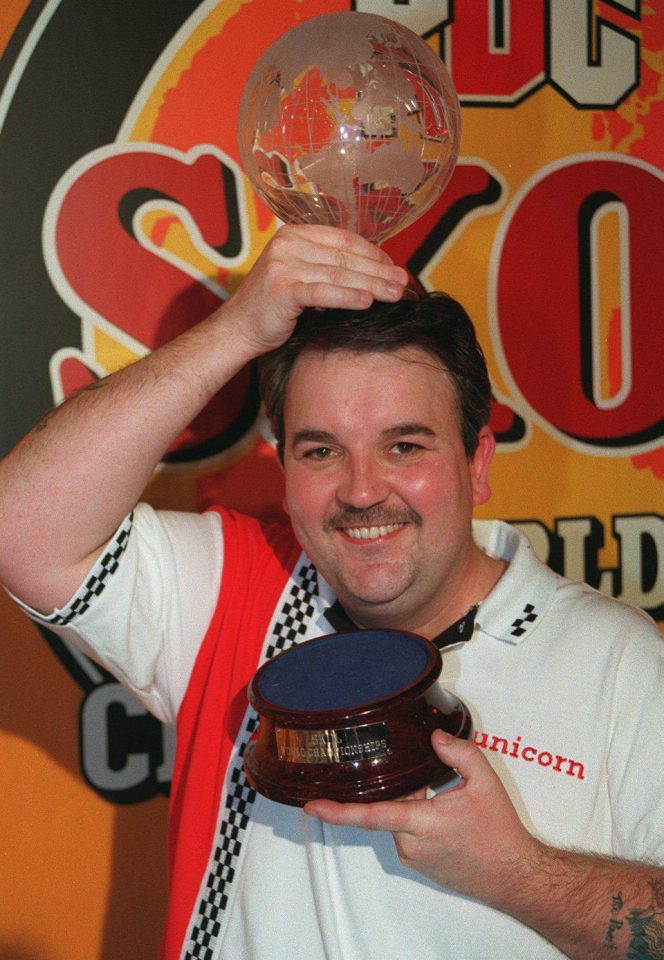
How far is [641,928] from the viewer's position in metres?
1.37

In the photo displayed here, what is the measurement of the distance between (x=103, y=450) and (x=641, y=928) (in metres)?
1.03

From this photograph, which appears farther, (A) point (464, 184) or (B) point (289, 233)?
(A) point (464, 184)

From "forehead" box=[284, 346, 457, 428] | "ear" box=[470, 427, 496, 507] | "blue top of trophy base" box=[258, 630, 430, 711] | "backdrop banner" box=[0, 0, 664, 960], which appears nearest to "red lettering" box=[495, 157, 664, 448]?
"backdrop banner" box=[0, 0, 664, 960]

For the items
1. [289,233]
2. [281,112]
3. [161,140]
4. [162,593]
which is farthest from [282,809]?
[161,140]

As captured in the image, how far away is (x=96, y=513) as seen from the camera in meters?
1.57

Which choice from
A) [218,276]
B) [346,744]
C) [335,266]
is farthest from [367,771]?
[218,276]

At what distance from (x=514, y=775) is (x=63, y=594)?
30.3 inches

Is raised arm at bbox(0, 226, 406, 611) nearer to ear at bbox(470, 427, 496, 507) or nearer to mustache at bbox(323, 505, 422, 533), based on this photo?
mustache at bbox(323, 505, 422, 533)

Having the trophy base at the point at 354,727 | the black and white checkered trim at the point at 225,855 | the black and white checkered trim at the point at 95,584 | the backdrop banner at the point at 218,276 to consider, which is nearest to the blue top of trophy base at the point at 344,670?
the trophy base at the point at 354,727

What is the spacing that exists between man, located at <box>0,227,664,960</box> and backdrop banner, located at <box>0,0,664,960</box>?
1.54ft

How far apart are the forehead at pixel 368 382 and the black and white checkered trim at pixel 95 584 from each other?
14.1 inches

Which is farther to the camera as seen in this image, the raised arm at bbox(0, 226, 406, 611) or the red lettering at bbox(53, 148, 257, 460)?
the red lettering at bbox(53, 148, 257, 460)

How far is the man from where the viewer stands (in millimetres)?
1502

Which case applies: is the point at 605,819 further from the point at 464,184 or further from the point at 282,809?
the point at 464,184
